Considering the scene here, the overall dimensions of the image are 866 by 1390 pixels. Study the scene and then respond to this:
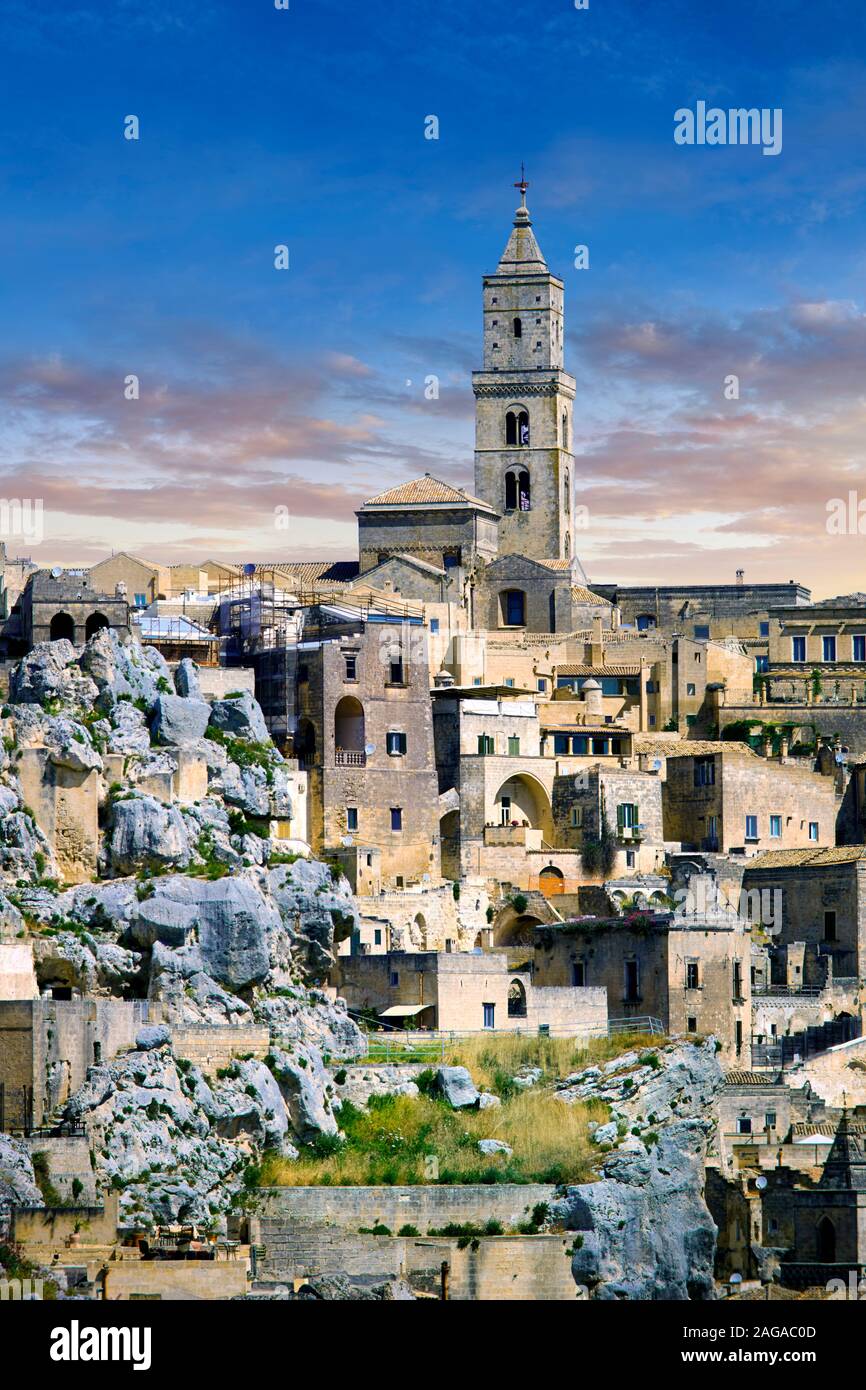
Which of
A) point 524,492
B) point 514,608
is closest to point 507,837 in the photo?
point 514,608

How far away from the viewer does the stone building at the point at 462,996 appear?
68.4m

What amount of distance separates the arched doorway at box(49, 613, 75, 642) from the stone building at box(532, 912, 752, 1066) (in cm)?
1615

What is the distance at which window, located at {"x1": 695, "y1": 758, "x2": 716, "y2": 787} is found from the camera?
86.1 meters

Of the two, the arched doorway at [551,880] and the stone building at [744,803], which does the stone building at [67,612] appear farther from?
the stone building at [744,803]

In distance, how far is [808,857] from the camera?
80375 mm

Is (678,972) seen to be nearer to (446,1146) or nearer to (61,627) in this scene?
(446,1146)

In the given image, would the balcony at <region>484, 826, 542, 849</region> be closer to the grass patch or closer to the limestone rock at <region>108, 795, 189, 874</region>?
the limestone rock at <region>108, 795, 189, 874</region>

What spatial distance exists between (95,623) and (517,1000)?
16376 millimetres

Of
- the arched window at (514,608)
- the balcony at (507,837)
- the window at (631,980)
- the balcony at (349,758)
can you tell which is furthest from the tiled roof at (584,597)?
the window at (631,980)

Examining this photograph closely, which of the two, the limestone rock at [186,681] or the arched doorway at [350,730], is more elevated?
the limestone rock at [186,681]

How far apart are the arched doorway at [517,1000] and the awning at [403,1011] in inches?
82.3

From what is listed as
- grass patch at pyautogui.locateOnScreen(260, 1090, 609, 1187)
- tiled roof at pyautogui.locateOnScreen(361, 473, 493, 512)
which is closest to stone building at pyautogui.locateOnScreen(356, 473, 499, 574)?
tiled roof at pyautogui.locateOnScreen(361, 473, 493, 512)
